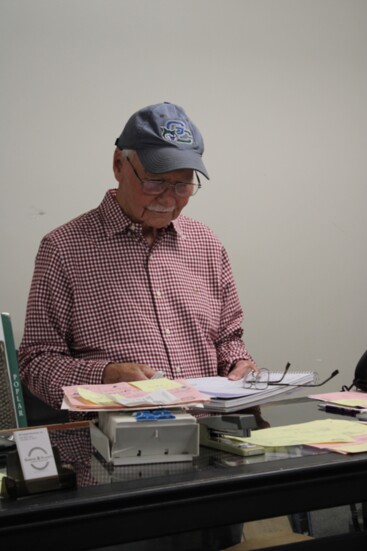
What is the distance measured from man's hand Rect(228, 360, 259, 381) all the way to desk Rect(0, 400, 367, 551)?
1.61 ft

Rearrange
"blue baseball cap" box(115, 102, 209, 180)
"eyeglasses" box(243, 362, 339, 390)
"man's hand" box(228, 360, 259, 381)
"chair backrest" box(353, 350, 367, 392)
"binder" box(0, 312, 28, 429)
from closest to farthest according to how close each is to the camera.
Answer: "eyeglasses" box(243, 362, 339, 390), "binder" box(0, 312, 28, 429), "man's hand" box(228, 360, 259, 381), "chair backrest" box(353, 350, 367, 392), "blue baseball cap" box(115, 102, 209, 180)

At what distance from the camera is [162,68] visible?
2725 mm

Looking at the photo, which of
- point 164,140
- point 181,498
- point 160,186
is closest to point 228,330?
point 160,186

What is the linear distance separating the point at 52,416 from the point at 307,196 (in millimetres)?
1357

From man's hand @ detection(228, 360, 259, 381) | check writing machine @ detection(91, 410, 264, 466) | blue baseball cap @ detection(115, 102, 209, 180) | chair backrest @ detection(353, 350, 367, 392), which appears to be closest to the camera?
check writing machine @ detection(91, 410, 264, 466)

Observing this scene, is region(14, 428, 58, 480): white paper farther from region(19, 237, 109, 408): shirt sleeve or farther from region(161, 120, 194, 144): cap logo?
region(161, 120, 194, 144): cap logo

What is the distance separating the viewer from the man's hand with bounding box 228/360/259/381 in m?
1.68

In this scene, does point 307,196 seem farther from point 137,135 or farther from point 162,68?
point 137,135

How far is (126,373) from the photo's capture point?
5.40 ft

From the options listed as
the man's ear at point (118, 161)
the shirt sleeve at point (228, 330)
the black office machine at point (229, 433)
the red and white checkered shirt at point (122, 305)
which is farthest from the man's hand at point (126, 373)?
the man's ear at point (118, 161)

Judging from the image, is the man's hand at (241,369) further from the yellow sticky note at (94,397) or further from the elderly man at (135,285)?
the yellow sticky note at (94,397)

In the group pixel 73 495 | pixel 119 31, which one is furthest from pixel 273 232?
pixel 73 495

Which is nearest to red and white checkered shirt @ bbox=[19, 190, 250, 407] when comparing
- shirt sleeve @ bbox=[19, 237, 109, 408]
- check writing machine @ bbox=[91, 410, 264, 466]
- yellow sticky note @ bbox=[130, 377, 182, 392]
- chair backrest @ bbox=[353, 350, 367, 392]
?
shirt sleeve @ bbox=[19, 237, 109, 408]

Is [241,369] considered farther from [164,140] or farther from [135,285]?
[164,140]
